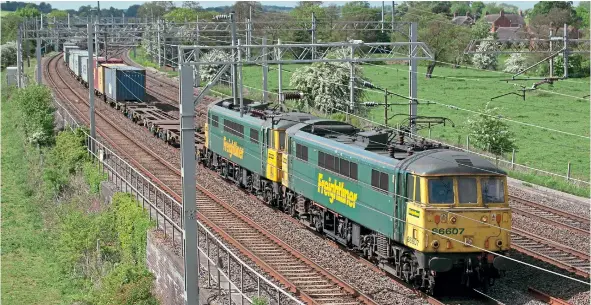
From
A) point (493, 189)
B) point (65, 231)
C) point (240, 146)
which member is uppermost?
point (493, 189)

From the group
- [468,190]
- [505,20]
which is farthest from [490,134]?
[505,20]

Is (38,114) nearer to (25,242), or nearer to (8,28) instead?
(25,242)

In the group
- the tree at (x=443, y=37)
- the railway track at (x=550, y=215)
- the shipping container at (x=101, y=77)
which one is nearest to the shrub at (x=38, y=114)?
the shipping container at (x=101, y=77)

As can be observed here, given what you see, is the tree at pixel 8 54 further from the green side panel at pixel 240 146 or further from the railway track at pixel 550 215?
the railway track at pixel 550 215

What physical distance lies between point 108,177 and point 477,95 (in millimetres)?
43531

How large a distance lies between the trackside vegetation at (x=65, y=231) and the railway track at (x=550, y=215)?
11997 mm

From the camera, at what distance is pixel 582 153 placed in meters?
50.6

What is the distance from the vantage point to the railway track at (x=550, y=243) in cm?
2211

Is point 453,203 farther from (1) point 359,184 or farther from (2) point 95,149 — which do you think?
(2) point 95,149

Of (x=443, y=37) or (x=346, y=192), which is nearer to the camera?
(x=346, y=192)

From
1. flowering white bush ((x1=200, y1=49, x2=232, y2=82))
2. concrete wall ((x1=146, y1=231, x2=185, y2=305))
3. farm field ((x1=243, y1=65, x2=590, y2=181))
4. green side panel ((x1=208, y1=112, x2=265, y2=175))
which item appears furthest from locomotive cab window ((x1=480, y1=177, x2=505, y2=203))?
flowering white bush ((x1=200, y1=49, x2=232, y2=82))

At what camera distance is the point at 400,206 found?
19891 mm

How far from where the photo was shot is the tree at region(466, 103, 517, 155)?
42.0 m

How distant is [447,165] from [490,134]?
23654 mm
